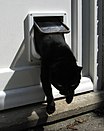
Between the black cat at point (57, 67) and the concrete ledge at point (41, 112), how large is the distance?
77 millimetres

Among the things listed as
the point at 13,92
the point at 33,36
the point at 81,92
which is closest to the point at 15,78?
the point at 13,92

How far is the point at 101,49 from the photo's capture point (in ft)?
8.95

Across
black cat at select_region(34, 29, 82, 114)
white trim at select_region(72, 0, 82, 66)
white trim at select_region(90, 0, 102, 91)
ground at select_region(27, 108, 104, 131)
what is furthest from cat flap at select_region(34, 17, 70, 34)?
ground at select_region(27, 108, 104, 131)

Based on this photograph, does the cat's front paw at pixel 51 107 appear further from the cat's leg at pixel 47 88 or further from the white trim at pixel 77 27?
the white trim at pixel 77 27

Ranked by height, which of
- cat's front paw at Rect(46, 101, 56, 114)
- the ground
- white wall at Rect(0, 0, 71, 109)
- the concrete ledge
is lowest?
the ground

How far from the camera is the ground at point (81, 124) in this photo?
2287 millimetres

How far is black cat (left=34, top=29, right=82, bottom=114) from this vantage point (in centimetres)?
208

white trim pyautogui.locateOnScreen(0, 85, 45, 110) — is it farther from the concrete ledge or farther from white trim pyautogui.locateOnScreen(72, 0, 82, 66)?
white trim pyautogui.locateOnScreen(72, 0, 82, 66)

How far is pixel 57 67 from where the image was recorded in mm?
2070

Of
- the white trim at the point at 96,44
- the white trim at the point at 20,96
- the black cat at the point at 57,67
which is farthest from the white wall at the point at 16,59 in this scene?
the white trim at the point at 96,44

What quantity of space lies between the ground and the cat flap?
2.01ft

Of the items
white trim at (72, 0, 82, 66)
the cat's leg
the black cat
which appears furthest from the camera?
white trim at (72, 0, 82, 66)

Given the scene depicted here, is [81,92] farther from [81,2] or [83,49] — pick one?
[81,2]

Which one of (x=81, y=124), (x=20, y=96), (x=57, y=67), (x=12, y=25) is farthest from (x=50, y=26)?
(x=81, y=124)
